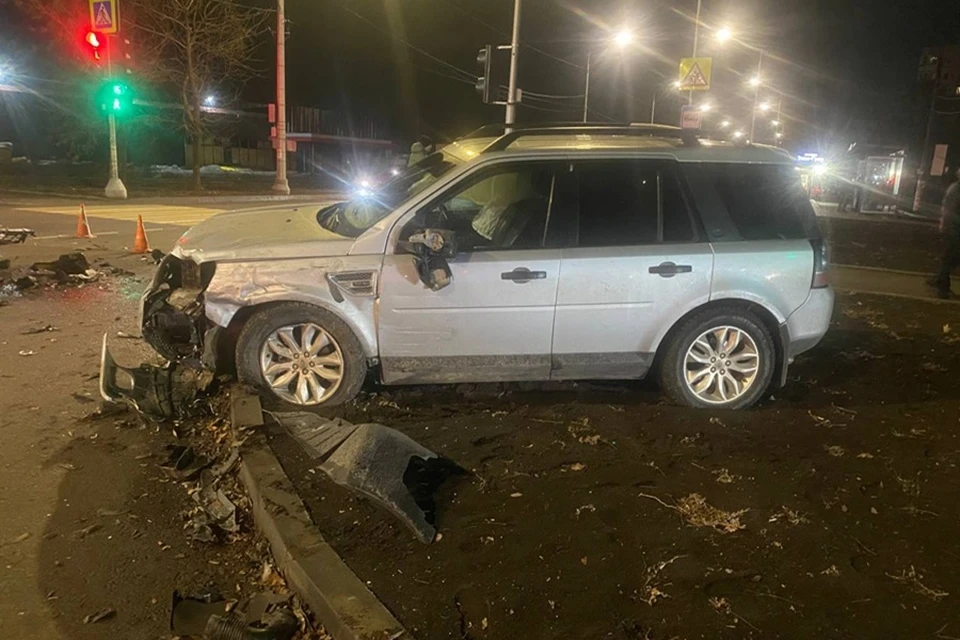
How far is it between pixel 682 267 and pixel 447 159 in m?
1.95

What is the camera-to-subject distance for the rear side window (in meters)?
5.52

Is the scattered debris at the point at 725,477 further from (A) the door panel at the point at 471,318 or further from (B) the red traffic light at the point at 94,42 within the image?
(B) the red traffic light at the point at 94,42

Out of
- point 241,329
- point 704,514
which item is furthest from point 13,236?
point 704,514

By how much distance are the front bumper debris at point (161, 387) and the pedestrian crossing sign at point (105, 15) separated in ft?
57.9

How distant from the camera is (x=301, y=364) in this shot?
17.1 feet

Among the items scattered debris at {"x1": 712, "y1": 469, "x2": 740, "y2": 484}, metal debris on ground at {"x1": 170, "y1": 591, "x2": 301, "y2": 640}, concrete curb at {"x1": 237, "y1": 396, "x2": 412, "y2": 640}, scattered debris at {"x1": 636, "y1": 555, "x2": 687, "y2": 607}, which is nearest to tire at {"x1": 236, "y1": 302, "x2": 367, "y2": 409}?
concrete curb at {"x1": 237, "y1": 396, "x2": 412, "y2": 640}

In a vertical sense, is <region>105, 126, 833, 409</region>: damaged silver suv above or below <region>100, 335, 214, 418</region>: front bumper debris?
above

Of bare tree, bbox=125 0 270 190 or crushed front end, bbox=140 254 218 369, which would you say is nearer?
crushed front end, bbox=140 254 218 369

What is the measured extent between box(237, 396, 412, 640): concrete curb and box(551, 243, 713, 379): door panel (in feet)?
7.06

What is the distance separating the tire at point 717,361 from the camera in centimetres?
550

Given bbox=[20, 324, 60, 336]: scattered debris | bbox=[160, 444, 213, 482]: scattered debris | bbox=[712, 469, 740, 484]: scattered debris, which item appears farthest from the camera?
bbox=[20, 324, 60, 336]: scattered debris

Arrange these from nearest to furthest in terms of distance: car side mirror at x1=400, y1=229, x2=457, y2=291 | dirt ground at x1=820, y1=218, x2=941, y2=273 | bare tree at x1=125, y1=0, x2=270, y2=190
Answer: car side mirror at x1=400, y1=229, x2=457, y2=291
dirt ground at x1=820, y1=218, x2=941, y2=273
bare tree at x1=125, y1=0, x2=270, y2=190

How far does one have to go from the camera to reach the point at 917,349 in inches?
292

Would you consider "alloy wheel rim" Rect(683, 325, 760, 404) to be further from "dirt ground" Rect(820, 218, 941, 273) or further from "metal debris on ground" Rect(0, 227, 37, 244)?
"metal debris on ground" Rect(0, 227, 37, 244)
